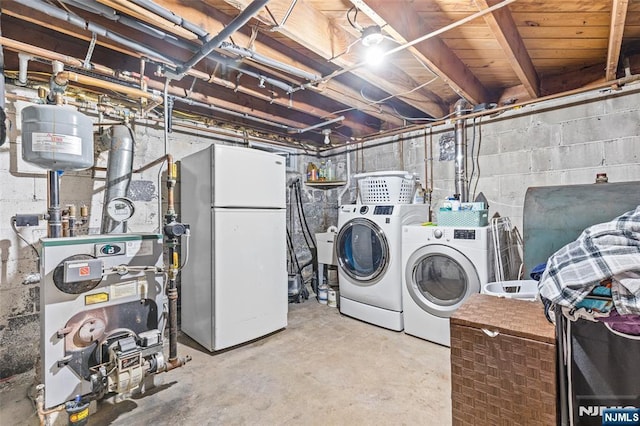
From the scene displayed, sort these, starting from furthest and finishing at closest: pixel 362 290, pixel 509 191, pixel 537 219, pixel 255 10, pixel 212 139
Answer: pixel 212 139, pixel 362 290, pixel 509 191, pixel 537 219, pixel 255 10

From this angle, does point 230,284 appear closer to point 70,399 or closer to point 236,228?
point 236,228

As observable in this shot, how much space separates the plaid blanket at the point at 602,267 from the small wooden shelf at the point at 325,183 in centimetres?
300

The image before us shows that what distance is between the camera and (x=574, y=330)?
3.17 feet

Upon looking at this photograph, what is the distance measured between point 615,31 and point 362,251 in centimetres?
235

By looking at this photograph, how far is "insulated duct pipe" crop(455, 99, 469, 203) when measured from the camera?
2.89 metres

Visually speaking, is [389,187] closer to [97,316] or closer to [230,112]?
[230,112]

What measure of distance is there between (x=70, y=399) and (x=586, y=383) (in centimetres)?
232

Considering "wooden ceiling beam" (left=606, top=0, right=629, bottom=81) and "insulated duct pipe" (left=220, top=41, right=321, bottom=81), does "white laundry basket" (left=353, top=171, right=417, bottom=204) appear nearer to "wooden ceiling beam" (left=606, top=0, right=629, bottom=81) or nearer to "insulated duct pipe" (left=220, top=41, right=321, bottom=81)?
"insulated duct pipe" (left=220, top=41, right=321, bottom=81)

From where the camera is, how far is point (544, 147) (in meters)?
2.56

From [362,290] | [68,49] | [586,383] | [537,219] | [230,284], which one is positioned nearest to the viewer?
[586,383]

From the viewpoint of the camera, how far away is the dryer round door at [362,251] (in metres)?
2.80

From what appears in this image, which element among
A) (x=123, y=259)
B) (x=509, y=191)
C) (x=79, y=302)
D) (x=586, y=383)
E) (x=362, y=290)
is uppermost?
(x=509, y=191)

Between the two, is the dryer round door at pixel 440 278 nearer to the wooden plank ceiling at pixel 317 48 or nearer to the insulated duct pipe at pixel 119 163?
the wooden plank ceiling at pixel 317 48

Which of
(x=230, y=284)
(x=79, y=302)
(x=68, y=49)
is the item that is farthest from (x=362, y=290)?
(x=68, y=49)
